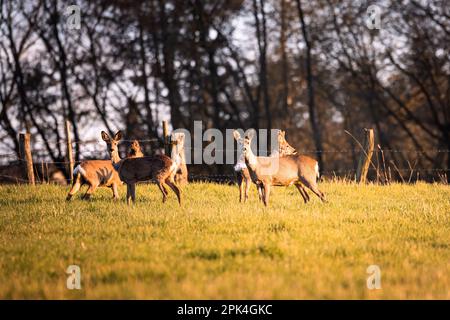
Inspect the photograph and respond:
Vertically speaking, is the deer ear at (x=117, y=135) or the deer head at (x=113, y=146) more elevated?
the deer ear at (x=117, y=135)

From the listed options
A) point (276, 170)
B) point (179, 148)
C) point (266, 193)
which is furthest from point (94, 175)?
point (276, 170)

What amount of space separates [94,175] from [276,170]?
3.96m

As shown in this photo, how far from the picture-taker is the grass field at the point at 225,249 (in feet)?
18.9

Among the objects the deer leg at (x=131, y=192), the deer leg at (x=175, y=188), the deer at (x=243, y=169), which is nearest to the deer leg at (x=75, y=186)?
the deer leg at (x=131, y=192)

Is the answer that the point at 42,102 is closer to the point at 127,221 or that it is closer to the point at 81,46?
the point at 81,46

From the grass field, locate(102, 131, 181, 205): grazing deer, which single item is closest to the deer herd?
locate(102, 131, 181, 205): grazing deer

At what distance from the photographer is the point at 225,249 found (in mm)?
7191

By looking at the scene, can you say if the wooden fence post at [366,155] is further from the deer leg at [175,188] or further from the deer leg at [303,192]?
the deer leg at [175,188]

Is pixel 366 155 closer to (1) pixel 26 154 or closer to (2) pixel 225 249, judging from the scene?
(1) pixel 26 154

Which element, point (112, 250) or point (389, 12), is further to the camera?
point (389, 12)

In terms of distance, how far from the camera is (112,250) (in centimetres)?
726

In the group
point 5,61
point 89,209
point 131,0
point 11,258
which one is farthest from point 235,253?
point 5,61
